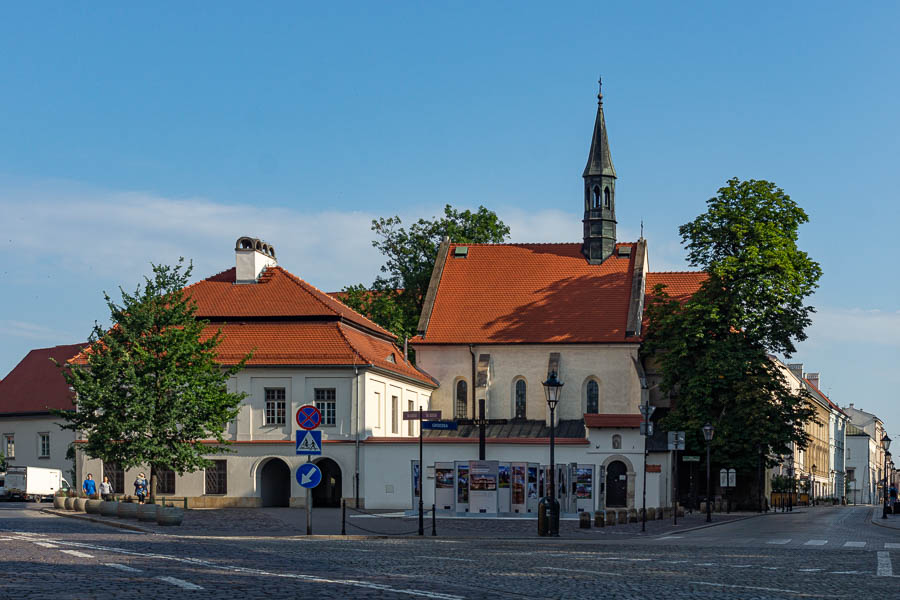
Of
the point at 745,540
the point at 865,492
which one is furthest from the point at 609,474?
the point at 865,492

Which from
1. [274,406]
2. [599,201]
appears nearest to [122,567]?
[274,406]

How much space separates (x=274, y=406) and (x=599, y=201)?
25.2 m

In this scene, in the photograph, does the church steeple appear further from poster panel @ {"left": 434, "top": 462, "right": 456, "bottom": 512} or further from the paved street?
the paved street

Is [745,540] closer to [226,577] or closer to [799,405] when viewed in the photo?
[226,577]

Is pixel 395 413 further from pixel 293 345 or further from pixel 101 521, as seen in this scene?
pixel 101 521

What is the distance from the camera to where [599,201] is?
223ft

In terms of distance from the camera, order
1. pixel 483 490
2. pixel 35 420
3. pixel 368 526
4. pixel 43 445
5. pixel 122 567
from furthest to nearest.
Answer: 1. pixel 35 420
2. pixel 43 445
3. pixel 483 490
4. pixel 368 526
5. pixel 122 567

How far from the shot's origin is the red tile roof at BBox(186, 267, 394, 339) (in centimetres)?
5403

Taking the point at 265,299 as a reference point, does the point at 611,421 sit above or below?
below

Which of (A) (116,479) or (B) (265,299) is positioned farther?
(B) (265,299)

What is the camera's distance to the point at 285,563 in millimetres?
18234

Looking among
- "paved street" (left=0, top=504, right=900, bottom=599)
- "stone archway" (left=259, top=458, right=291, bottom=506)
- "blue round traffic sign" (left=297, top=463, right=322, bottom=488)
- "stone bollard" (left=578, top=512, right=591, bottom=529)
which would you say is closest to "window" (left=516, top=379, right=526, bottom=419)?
"stone archway" (left=259, top=458, right=291, bottom=506)

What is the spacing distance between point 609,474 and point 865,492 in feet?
405

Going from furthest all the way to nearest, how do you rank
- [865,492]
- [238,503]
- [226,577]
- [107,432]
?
[865,492] < [238,503] < [107,432] < [226,577]
